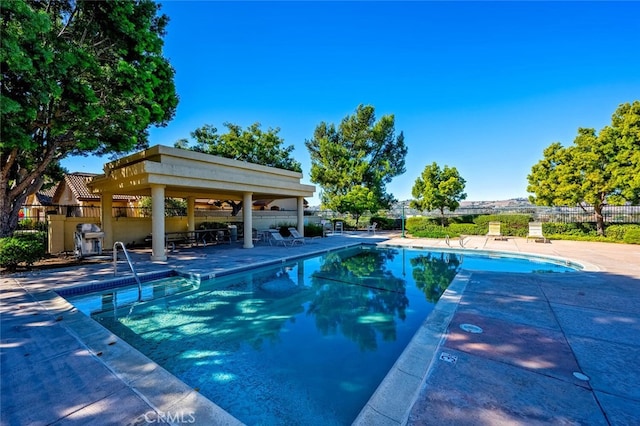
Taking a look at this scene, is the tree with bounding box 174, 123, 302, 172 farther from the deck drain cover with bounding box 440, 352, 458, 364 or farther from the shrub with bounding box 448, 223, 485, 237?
the deck drain cover with bounding box 440, 352, 458, 364

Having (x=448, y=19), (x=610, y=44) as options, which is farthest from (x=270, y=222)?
(x=610, y=44)

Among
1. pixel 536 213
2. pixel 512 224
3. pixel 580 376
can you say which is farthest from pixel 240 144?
pixel 536 213

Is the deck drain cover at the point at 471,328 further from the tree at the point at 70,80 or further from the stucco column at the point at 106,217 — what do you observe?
the stucco column at the point at 106,217

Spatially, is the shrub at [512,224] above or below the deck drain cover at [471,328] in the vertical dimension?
above

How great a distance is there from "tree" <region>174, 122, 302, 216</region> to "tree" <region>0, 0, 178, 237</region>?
902 cm

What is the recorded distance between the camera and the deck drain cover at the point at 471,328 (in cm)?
401

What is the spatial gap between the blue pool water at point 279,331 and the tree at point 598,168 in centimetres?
1294

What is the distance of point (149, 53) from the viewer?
29.6 feet

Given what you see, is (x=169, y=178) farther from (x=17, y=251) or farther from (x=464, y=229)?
(x=464, y=229)

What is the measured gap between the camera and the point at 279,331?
4.96 metres

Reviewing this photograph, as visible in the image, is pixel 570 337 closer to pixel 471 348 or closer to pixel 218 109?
pixel 471 348

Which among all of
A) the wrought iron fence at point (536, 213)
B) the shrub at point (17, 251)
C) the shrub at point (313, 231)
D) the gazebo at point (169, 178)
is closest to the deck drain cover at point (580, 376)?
the gazebo at point (169, 178)

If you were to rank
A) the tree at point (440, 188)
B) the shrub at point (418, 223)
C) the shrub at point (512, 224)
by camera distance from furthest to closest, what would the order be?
the shrub at point (418, 223) < the tree at point (440, 188) < the shrub at point (512, 224)

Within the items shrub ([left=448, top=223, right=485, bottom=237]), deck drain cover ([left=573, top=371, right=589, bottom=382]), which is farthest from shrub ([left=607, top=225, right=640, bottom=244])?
deck drain cover ([left=573, top=371, right=589, bottom=382])
